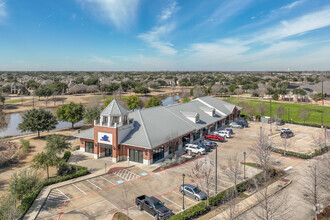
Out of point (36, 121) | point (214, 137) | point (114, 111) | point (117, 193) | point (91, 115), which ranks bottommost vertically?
point (117, 193)

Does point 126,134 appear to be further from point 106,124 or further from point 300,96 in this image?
point 300,96

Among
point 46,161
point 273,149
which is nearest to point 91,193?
point 46,161


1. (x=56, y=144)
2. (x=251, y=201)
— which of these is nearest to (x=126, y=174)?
(x=56, y=144)

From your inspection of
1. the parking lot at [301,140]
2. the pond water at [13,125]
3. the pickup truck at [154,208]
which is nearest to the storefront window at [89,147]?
the pickup truck at [154,208]

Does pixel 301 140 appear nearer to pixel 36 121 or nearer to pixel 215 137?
pixel 215 137

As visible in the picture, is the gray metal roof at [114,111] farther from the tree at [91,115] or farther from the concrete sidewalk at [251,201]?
the tree at [91,115]

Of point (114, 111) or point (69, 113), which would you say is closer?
point (114, 111)
